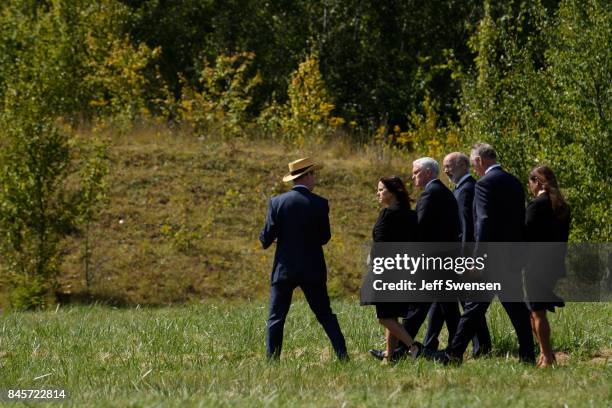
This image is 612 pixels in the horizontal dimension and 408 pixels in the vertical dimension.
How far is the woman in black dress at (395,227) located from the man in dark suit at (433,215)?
0.53 feet

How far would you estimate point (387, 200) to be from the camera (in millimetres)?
10695

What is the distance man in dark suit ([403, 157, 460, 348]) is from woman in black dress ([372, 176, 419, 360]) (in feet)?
0.53

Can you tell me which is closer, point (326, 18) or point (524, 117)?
point (524, 117)

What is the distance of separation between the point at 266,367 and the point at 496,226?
228 cm

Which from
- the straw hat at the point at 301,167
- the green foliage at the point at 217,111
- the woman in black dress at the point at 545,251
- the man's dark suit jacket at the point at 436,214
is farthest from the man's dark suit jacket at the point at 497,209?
the green foliage at the point at 217,111

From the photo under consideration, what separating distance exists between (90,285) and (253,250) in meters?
3.35

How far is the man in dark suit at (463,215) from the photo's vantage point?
1068cm

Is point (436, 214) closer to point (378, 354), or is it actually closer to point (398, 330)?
point (398, 330)

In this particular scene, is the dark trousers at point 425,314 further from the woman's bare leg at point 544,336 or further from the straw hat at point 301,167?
the straw hat at point 301,167

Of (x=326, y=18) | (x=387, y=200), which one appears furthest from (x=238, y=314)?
(x=326, y=18)

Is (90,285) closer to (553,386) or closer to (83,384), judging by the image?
(83,384)

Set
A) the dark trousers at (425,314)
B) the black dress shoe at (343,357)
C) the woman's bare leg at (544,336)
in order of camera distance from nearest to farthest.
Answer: the woman's bare leg at (544,336) < the black dress shoe at (343,357) < the dark trousers at (425,314)

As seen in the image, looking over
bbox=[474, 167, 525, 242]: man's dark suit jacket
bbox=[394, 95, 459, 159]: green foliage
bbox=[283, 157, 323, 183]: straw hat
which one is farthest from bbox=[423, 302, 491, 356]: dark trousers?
bbox=[394, 95, 459, 159]: green foliage

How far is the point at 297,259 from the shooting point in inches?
421
